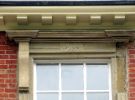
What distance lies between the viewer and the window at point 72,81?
9.65 meters

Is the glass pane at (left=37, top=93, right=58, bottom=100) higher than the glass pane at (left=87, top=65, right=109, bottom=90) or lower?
lower

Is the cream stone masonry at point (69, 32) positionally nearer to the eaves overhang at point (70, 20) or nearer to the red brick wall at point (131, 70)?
the eaves overhang at point (70, 20)

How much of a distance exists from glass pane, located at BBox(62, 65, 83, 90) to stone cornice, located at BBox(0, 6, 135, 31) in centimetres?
67

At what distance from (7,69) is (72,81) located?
109 cm

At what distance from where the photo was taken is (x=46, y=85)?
975 centimetres

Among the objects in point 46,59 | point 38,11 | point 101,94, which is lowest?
point 101,94

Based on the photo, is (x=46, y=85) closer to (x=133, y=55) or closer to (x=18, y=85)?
(x=18, y=85)

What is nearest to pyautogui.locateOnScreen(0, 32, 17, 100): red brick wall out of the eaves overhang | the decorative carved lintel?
the eaves overhang

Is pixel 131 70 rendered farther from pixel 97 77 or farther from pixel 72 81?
pixel 72 81

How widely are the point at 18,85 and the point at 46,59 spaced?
26.7 inches

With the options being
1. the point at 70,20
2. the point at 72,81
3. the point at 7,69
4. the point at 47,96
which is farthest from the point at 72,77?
the point at 7,69

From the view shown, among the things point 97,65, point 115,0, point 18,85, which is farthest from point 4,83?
point 115,0

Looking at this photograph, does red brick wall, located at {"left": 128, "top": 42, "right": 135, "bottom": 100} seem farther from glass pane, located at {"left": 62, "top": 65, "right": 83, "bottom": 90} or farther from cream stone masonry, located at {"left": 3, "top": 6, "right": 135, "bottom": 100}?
glass pane, located at {"left": 62, "top": 65, "right": 83, "bottom": 90}

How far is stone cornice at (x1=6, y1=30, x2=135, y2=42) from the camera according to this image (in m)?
9.73
